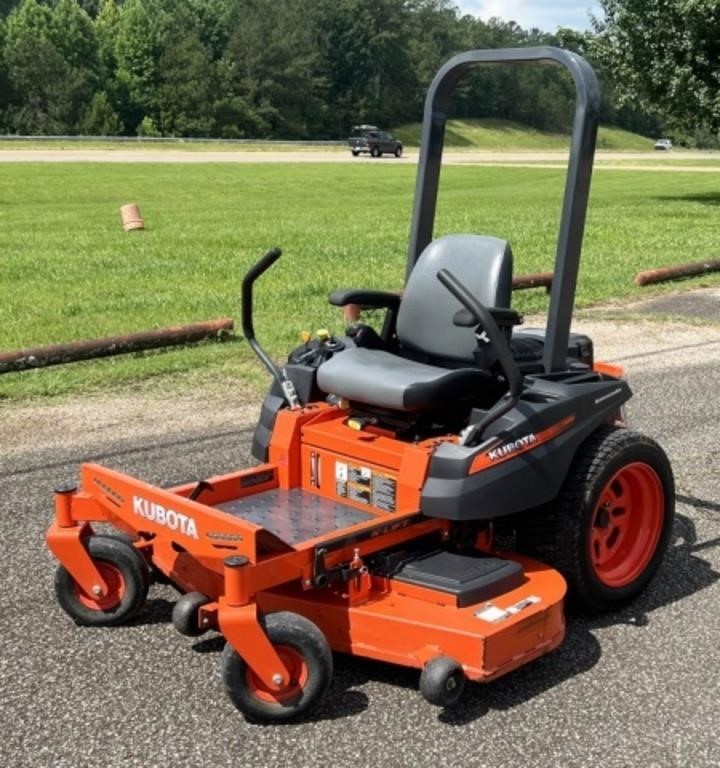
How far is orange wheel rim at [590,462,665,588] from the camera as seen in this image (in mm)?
4270

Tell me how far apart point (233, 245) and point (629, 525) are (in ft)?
39.7

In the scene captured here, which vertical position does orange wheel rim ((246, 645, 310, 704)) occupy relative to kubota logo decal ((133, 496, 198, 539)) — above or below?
below

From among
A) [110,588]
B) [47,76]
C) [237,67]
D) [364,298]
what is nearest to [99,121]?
[47,76]

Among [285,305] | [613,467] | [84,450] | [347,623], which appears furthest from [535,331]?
[285,305]

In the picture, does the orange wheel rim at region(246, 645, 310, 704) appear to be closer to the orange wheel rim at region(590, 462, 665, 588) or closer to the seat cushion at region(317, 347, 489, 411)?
the seat cushion at region(317, 347, 489, 411)

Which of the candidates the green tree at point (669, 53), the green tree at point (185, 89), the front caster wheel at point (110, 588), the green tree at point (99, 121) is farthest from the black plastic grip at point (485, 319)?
the green tree at point (185, 89)

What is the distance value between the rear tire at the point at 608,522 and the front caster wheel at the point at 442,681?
763mm

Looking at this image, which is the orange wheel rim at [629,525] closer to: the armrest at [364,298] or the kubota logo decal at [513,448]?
the kubota logo decal at [513,448]

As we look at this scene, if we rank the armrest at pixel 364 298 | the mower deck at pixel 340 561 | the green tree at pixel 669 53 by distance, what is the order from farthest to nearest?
the green tree at pixel 669 53 < the armrest at pixel 364 298 < the mower deck at pixel 340 561

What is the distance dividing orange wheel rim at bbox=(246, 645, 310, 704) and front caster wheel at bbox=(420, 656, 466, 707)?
0.36m

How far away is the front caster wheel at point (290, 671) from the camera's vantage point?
3338mm

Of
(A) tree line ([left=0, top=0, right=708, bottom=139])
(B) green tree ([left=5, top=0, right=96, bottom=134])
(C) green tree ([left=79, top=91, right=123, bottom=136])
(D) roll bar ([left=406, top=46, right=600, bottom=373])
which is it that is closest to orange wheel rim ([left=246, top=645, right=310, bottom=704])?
(D) roll bar ([left=406, top=46, right=600, bottom=373])

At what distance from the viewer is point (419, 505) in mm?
3850

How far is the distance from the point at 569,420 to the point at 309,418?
1.00 meters
